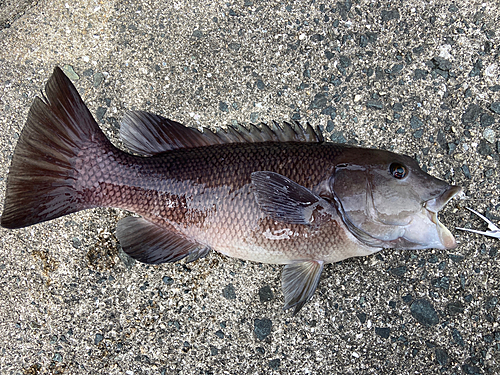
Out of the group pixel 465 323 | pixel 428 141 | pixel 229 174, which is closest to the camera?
pixel 229 174

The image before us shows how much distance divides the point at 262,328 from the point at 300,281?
20.0 inches

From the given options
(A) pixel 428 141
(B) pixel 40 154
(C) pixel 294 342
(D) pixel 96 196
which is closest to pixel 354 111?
(A) pixel 428 141

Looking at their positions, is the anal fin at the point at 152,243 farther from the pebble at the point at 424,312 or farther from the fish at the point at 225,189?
the pebble at the point at 424,312

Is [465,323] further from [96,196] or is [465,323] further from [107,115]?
[107,115]

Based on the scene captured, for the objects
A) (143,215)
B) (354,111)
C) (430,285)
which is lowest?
(430,285)

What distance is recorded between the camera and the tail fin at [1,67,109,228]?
6.12 feet

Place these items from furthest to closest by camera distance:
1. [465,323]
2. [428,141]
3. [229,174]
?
[428,141] < [465,323] < [229,174]

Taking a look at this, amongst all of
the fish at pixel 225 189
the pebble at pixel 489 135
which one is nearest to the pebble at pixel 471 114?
the pebble at pixel 489 135

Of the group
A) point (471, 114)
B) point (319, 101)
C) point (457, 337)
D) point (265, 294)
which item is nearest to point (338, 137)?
point (319, 101)

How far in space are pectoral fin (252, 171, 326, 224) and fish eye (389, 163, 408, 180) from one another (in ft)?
1.38

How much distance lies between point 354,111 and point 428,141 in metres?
0.57

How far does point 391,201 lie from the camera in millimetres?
1799

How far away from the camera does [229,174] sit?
1.89m

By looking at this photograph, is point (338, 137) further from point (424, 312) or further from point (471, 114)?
point (424, 312)
